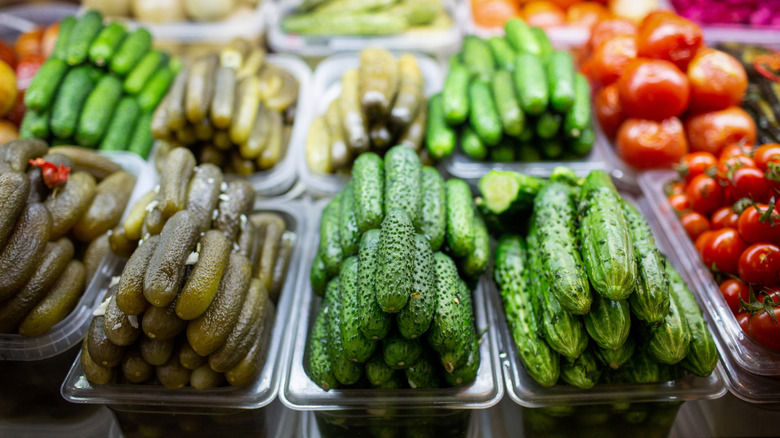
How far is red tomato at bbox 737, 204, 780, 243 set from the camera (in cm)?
168

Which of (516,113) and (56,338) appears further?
(516,113)

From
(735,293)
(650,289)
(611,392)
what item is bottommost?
(611,392)

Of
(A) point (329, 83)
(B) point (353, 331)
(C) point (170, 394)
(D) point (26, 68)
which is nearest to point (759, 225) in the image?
(B) point (353, 331)

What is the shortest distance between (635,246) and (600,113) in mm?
1136

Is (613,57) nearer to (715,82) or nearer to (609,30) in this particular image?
(609,30)

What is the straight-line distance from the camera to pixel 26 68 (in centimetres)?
276

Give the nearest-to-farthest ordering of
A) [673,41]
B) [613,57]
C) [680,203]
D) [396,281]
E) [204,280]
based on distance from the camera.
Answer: [396,281] → [204,280] → [680,203] → [673,41] → [613,57]

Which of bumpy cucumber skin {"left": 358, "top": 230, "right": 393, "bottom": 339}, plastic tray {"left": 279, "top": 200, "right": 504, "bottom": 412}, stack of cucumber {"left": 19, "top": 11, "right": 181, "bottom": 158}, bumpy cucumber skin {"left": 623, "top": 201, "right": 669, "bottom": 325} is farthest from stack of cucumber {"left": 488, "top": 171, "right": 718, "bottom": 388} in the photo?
stack of cucumber {"left": 19, "top": 11, "right": 181, "bottom": 158}

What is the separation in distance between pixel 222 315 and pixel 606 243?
1121 mm

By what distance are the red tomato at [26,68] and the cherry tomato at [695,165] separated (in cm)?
308

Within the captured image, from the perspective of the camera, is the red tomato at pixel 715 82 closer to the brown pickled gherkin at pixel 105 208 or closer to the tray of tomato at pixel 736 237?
the tray of tomato at pixel 736 237

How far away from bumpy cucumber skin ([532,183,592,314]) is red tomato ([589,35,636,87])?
101cm

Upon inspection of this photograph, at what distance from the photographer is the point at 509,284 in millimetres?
1762

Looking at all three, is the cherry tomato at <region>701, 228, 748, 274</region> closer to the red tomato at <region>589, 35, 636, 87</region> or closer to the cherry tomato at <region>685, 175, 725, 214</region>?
the cherry tomato at <region>685, 175, 725, 214</region>
